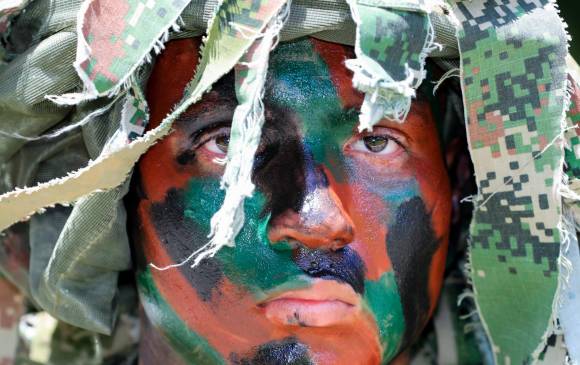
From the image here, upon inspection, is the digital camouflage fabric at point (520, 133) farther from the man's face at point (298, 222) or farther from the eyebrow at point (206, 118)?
the eyebrow at point (206, 118)

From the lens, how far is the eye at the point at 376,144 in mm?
1652

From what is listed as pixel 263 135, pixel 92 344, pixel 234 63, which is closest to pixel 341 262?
pixel 263 135

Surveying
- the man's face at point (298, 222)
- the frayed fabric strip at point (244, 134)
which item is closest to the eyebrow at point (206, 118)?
the man's face at point (298, 222)

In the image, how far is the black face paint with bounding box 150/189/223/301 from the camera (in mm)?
1644

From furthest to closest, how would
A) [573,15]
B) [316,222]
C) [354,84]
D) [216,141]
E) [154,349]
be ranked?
[573,15] < [154,349] < [216,141] < [316,222] < [354,84]

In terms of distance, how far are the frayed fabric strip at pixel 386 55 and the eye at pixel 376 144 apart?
153 millimetres

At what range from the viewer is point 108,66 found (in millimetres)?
1509

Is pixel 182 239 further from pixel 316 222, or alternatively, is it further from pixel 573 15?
pixel 573 15

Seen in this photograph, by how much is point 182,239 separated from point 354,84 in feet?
1.25

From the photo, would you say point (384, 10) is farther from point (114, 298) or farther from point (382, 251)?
point (114, 298)

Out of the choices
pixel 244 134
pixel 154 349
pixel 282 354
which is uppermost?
pixel 244 134

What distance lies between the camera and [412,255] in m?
1.68

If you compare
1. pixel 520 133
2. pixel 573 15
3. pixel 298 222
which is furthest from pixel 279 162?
pixel 573 15

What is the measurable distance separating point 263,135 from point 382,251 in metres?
0.23
